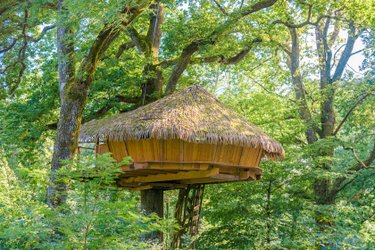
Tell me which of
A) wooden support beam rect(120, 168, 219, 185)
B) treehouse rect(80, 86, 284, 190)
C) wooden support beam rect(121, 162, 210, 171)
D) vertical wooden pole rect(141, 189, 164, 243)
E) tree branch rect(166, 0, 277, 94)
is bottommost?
vertical wooden pole rect(141, 189, 164, 243)

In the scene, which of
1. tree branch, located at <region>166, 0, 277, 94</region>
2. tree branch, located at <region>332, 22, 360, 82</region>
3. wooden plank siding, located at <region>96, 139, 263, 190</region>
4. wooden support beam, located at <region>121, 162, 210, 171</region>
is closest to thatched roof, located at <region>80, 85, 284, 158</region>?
wooden plank siding, located at <region>96, 139, 263, 190</region>

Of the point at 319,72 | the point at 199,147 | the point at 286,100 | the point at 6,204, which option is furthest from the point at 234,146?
the point at 319,72

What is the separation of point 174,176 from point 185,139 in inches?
49.0

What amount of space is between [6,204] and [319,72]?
11.3 metres

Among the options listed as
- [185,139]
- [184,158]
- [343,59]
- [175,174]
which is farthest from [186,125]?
[343,59]

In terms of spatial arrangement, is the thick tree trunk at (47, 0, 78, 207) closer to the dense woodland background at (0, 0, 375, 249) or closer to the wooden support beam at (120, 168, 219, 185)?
the dense woodland background at (0, 0, 375, 249)

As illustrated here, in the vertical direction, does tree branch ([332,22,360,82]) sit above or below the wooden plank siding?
above

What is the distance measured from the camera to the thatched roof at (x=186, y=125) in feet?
22.9

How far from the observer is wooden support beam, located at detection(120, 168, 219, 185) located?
24.5 ft

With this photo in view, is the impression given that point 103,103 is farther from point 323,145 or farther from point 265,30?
point 323,145

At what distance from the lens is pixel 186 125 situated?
7.05m

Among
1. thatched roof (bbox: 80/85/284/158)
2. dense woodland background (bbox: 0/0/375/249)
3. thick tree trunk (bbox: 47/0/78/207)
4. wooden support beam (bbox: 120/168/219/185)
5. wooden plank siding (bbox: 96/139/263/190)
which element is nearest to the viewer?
thatched roof (bbox: 80/85/284/158)

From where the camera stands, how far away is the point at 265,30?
38.0ft

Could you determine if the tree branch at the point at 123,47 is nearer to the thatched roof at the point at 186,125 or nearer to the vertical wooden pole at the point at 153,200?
the vertical wooden pole at the point at 153,200
